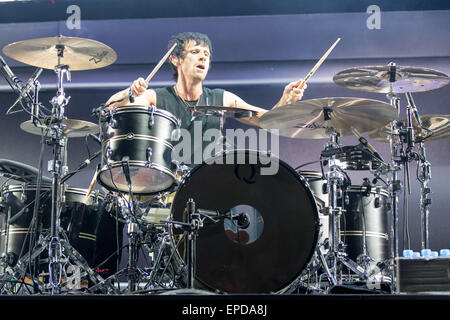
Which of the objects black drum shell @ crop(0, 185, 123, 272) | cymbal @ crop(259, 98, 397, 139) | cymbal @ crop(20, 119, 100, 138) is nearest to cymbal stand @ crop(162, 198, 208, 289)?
cymbal @ crop(259, 98, 397, 139)

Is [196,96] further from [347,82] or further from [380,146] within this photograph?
[380,146]

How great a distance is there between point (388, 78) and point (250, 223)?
165cm

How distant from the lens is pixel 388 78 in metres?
4.11

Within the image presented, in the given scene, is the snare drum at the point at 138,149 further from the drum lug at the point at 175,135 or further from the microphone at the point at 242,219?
the microphone at the point at 242,219

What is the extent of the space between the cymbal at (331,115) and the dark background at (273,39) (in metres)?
1.13

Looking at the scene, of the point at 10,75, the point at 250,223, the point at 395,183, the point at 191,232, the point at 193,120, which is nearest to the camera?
the point at 191,232

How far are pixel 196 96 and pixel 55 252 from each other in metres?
1.80

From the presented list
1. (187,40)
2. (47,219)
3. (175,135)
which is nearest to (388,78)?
(175,135)

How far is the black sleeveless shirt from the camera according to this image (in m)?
4.02

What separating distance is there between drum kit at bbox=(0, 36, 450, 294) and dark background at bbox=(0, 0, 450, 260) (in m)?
0.79

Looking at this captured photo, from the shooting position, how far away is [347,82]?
421cm

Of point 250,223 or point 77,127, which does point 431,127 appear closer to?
point 250,223

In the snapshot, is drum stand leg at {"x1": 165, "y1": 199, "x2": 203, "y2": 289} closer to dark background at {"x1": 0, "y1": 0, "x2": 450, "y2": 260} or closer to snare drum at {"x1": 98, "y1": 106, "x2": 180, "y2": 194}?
snare drum at {"x1": 98, "y1": 106, "x2": 180, "y2": 194}

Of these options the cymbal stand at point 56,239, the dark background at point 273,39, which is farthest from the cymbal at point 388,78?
the cymbal stand at point 56,239
